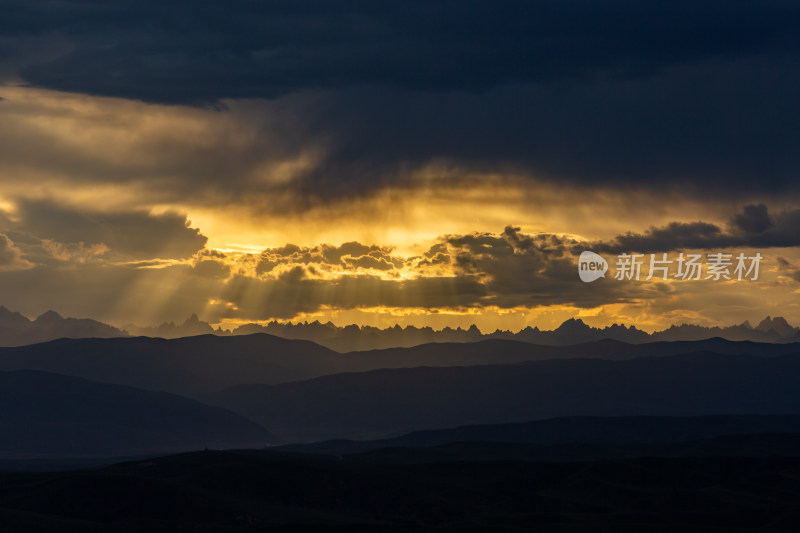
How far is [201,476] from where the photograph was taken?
191 meters

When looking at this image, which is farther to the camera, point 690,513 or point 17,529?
point 690,513

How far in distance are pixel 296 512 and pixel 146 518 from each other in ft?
97.4

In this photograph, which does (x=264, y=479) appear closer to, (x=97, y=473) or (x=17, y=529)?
(x=97, y=473)

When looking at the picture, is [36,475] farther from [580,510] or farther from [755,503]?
[755,503]

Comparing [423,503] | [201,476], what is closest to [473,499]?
[423,503]

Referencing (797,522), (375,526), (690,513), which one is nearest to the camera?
(375,526)

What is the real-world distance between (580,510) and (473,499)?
2283 centimetres

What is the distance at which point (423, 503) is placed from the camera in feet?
617

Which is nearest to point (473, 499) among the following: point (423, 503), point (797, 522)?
point (423, 503)

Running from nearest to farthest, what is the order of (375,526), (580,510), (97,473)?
(375,526) → (97,473) → (580,510)

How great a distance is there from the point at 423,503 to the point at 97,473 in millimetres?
62165

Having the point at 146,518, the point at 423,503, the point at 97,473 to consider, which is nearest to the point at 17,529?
the point at 146,518

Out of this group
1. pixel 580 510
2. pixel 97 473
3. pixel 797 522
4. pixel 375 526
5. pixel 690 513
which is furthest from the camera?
pixel 580 510

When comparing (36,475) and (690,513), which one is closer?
(690,513)
